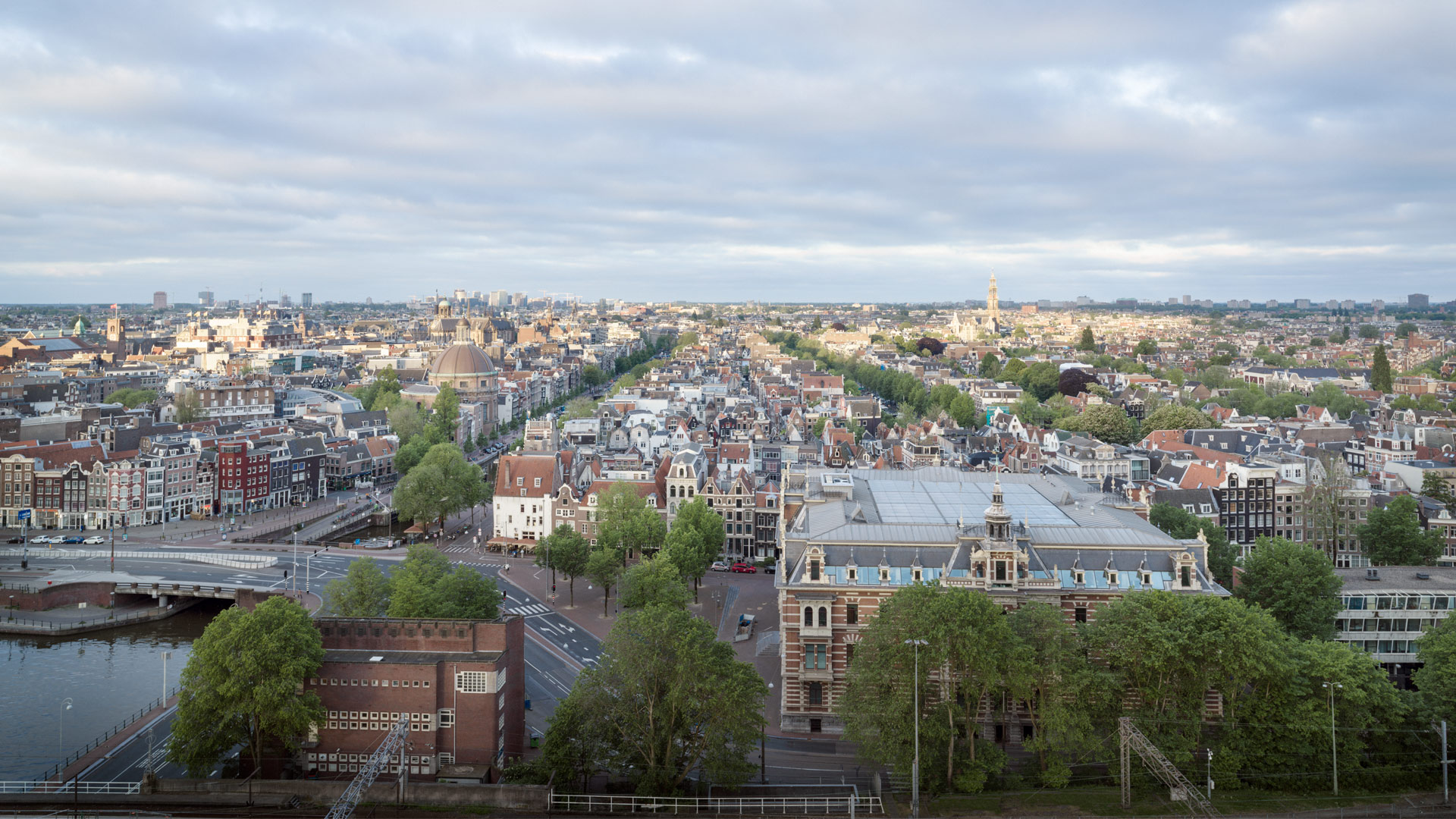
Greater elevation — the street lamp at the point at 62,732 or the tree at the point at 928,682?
the tree at the point at 928,682

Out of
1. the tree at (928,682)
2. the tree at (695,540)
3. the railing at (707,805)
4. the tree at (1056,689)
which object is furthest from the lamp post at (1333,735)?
the tree at (695,540)

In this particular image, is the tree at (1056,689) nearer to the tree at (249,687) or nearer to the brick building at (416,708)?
the brick building at (416,708)

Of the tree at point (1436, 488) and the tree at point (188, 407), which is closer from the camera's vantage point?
the tree at point (1436, 488)

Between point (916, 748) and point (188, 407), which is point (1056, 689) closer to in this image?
point (916, 748)

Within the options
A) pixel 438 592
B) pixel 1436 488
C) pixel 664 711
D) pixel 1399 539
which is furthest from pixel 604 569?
pixel 1436 488

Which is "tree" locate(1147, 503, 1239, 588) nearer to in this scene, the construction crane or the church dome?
the construction crane

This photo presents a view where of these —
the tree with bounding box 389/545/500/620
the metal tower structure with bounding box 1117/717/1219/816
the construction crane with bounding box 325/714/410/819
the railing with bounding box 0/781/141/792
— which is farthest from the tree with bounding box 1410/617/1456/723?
the railing with bounding box 0/781/141/792

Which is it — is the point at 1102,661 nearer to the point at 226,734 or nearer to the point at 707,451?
the point at 226,734
